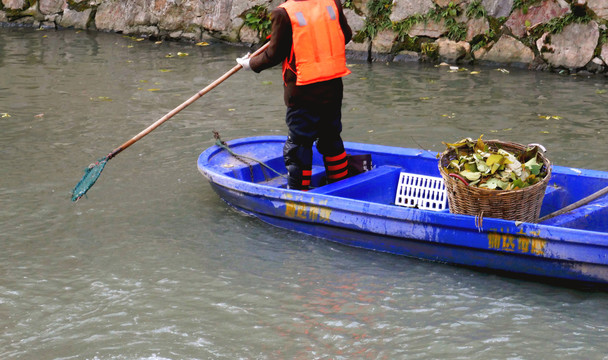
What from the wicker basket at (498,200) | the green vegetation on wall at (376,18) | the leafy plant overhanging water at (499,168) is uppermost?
the green vegetation on wall at (376,18)

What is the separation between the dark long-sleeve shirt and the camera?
220 inches

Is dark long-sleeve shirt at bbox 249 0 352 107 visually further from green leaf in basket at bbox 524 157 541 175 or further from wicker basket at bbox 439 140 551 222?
green leaf in basket at bbox 524 157 541 175

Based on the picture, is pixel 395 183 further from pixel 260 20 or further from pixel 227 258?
pixel 260 20

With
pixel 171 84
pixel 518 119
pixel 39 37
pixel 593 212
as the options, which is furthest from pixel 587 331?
pixel 39 37

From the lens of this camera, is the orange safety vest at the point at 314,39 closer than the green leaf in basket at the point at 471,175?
No

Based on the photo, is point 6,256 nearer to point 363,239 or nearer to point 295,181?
point 295,181

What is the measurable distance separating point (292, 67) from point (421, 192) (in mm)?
1453

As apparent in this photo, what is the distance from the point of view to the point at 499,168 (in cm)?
503

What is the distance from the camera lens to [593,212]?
5.23 meters

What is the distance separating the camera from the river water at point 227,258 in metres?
4.45

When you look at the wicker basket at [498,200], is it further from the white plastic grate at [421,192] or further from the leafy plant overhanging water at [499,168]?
the white plastic grate at [421,192]

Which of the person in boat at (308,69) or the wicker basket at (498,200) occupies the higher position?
the person in boat at (308,69)

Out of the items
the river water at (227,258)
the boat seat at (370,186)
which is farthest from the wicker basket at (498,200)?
the boat seat at (370,186)

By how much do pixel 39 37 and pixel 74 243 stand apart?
9.08 m
